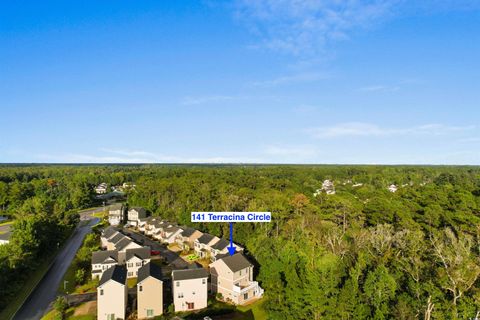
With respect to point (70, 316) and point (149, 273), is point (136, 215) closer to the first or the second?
point (70, 316)

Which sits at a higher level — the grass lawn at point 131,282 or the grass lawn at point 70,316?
A: the grass lawn at point 70,316

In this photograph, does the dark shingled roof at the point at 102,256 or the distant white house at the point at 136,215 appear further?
the distant white house at the point at 136,215

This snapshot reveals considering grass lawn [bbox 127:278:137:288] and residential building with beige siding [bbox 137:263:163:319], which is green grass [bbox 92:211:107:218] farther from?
residential building with beige siding [bbox 137:263:163:319]

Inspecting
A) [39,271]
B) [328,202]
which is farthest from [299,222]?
[39,271]

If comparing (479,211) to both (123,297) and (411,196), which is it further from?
(123,297)

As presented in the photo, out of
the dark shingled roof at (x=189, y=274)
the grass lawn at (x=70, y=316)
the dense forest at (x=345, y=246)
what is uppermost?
the dense forest at (x=345, y=246)

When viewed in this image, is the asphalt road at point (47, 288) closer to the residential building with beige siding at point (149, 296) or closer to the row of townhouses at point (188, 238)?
the residential building with beige siding at point (149, 296)

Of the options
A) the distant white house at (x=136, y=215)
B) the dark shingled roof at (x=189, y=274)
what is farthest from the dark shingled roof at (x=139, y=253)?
the distant white house at (x=136, y=215)

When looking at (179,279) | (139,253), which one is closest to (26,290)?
(139,253)
